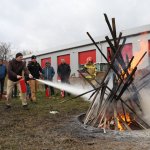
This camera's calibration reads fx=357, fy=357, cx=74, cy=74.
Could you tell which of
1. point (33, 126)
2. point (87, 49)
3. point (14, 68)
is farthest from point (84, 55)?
A: point (33, 126)

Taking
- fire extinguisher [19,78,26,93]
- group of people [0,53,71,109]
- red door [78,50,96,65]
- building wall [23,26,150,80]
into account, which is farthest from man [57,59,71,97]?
red door [78,50,96,65]

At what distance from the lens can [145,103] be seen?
30.9 feet

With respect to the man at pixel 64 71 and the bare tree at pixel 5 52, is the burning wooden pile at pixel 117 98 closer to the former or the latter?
the man at pixel 64 71

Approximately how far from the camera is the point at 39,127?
28.9 ft

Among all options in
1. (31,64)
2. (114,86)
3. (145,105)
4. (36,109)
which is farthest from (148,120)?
(31,64)

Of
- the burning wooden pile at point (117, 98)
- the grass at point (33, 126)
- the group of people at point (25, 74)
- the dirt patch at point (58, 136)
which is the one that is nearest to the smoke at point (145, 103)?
the burning wooden pile at point (117, 98)

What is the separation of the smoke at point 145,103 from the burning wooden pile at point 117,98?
19 centimetres

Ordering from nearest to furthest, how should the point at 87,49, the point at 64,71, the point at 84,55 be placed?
the point at 64,71
the point at 87,49
the point at 84,55

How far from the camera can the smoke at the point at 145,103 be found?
9.27m

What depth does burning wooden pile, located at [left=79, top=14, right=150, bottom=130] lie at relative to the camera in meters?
8.62

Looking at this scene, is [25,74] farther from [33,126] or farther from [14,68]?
[33,126]

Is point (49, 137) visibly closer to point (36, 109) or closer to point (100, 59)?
point (36, 109)

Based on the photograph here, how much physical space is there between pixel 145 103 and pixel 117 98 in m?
1.05

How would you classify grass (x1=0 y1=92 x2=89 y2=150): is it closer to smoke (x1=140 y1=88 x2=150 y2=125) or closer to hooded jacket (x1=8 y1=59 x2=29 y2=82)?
hooded jacket (x1=8 y1=59 x2=29 y2=82)
